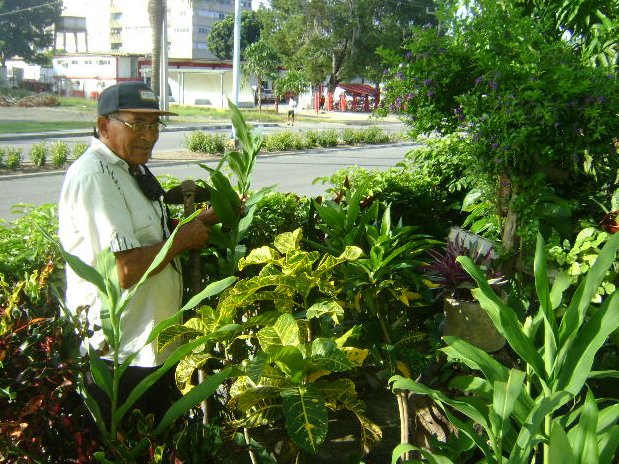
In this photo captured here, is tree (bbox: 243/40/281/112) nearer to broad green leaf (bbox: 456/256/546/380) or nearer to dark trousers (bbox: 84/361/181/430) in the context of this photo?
dark trousers (bbox: 84/361/181/430)

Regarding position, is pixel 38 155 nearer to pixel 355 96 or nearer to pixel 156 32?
pixel 156 32

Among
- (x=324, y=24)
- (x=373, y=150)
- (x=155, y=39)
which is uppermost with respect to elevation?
(x=324, y=24)

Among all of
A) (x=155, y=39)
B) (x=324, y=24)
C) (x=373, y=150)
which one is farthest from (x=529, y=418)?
(x=324, y=24)

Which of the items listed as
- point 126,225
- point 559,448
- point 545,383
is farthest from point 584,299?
point 126,225

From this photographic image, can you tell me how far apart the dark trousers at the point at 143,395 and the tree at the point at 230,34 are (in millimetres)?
61469

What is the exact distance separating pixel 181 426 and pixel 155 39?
2360 centimetres

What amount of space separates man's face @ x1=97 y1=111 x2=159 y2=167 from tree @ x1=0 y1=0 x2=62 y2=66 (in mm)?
66098

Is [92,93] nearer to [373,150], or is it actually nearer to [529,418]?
[373,150]

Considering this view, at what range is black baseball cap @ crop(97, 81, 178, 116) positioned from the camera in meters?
2.54

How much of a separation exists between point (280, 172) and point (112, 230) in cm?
1450

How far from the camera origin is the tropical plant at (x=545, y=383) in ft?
5.64

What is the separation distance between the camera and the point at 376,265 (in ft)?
9.36

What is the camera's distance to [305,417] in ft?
7.52

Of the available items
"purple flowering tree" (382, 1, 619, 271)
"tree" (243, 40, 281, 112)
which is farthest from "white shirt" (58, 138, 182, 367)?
"tree" (243, 40, 281, 112)
